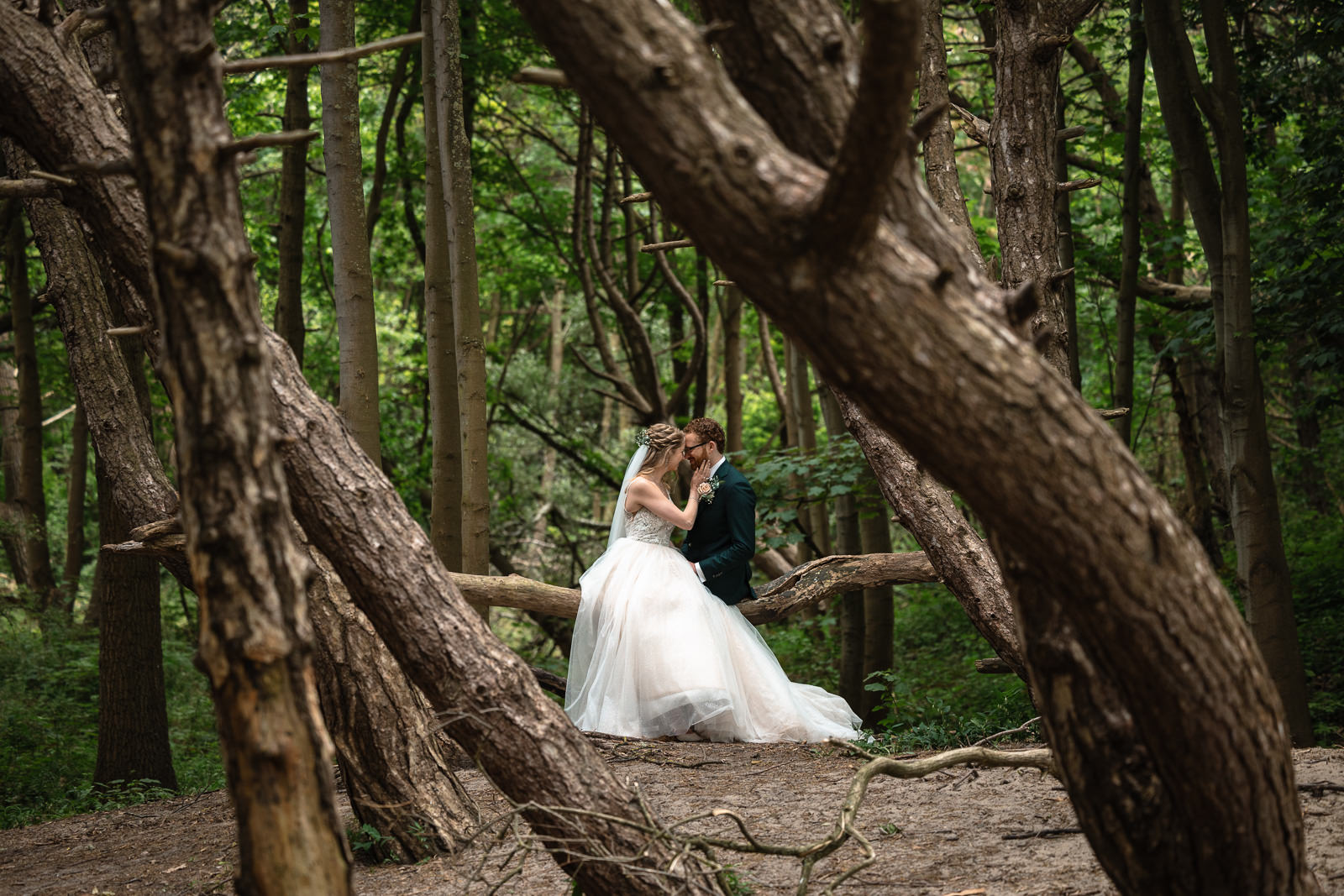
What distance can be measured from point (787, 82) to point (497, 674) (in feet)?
6.82

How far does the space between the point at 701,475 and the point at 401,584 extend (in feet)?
14.7

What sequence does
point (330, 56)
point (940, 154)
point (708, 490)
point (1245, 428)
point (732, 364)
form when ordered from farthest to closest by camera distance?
point (732, 364) → point (708, 490) → point (1245, 428) → point (940, 154) → point (330, 56)

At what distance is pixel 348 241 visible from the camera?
6.41 m

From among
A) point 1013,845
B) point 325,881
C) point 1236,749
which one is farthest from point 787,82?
point 1013,845

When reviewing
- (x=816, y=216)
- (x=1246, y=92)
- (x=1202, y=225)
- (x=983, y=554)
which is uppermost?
(x=1246, y=92)

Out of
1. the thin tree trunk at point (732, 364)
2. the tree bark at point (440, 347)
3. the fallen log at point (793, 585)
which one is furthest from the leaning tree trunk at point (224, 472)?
the thin tree trunk at point (732, 364)

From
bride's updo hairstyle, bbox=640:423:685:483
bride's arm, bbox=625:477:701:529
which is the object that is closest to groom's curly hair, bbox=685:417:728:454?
bride's updo hairstyle, bbox=640:423:685:483

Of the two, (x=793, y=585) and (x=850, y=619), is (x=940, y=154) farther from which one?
(x=850, y=619)

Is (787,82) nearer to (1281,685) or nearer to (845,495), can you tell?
(1281,685)

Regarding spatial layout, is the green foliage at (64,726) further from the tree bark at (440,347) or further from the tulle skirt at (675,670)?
the tulle skirt at (675,670)

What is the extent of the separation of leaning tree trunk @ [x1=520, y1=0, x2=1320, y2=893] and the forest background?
2.45 metres

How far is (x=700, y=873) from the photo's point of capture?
3.27 m

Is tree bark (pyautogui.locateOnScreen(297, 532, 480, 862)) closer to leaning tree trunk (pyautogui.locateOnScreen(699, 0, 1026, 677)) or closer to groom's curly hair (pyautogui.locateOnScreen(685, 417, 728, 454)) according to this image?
leaning tree trunk (pyautogui.locateOnScreen(699, 0, 1026, 677))

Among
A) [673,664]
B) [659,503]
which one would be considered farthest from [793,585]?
[659,503]
